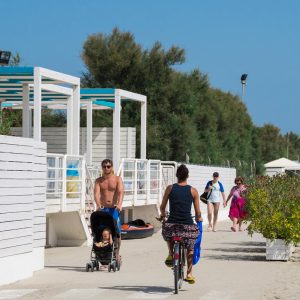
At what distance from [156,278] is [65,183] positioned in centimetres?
647

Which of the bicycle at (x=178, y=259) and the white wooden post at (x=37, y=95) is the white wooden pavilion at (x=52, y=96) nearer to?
the white wooden post at (x=37, y=95)

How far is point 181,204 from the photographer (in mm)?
13914

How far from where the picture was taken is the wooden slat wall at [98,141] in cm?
3372

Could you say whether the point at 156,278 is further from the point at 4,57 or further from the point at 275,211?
the point at 4,57

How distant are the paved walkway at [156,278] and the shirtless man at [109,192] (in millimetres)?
1023

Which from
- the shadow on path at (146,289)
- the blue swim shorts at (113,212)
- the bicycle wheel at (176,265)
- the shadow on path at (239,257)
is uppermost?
the blue swim shorts at (113,212)

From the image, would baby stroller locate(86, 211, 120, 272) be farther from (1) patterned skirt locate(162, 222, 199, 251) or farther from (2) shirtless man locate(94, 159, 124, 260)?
(1) patterned skirt locate(162, 222, 199, 251)

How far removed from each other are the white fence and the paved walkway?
0.92ft

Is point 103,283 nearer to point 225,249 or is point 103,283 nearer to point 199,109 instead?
point 225,249

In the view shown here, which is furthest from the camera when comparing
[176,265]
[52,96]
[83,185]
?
[52,96]

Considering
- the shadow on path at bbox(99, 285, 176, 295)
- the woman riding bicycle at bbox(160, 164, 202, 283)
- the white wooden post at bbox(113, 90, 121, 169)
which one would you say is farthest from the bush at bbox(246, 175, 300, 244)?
the white wooden post at bbox(113, 90, 121, 169)

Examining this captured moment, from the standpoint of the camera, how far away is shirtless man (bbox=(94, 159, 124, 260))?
668 inches

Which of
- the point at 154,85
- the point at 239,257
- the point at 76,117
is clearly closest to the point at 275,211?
the point at 239,257

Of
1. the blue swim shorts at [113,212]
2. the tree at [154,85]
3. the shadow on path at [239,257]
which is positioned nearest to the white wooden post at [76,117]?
the shadow on path at [239,257]
